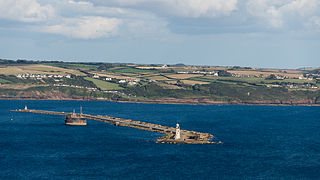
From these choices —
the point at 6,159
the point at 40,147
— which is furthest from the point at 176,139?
the point at 6,159

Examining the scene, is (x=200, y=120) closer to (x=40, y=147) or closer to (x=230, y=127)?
(x=230, y=127)

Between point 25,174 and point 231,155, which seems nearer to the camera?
point 25,174

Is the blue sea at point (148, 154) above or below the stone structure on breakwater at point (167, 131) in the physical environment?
below

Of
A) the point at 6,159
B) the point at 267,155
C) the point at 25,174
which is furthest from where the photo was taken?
the point at 267,155

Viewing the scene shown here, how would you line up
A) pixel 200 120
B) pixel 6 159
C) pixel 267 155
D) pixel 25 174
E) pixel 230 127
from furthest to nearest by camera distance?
pixel 200 120 → pixel 230 127 → pixel 267 155 → pixel 6 159 → pixel 25 174

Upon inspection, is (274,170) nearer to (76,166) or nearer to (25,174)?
(76,166)

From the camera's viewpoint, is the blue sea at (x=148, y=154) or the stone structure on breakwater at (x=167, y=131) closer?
Answer: the blue sea at (x=148, y=154)

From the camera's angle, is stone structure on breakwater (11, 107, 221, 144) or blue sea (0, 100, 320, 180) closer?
blue sea (0, 100, 320, 180)

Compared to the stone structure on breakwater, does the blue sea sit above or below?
below

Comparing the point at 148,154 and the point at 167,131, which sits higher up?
the point at 167,131

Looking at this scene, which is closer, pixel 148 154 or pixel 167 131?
pixel 148 154
